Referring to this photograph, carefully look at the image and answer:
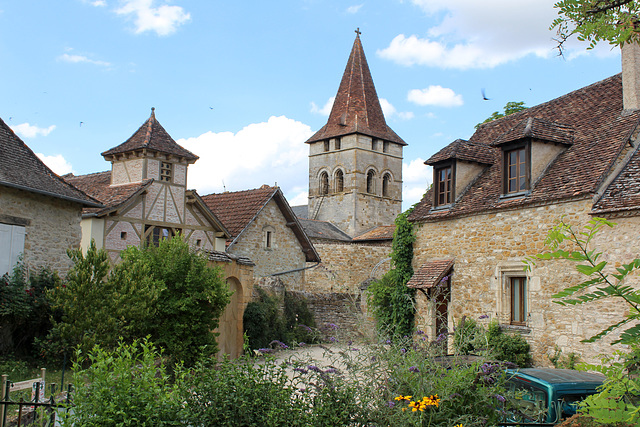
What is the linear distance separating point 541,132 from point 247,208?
1168cm

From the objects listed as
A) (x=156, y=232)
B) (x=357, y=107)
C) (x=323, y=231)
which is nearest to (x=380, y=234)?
(x=323, y=231)

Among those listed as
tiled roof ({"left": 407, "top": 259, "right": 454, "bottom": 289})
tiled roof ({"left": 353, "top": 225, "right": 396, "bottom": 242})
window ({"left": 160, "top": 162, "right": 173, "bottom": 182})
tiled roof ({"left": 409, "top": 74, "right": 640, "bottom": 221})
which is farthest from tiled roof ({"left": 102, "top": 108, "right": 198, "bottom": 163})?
tiled roof ({"left": 353, "top": 225, "right": 396, "bottom": 242})

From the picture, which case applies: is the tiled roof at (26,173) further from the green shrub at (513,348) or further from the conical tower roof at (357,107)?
the conical tower roof at (357,107)

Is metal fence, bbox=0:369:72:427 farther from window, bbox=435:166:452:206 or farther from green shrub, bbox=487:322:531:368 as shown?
window, bbox=435:166:452:206

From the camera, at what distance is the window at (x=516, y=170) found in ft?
43.1

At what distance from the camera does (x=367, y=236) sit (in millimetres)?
39594

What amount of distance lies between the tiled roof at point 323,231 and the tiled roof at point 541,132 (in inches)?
917

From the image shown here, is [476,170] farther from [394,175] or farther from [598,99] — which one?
[394,175]

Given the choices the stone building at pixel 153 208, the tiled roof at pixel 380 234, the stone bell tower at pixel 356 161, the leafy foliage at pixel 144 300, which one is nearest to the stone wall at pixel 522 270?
the leafy foliage at pixel 144 300

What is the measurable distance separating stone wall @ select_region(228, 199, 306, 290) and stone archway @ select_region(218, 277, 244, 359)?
198 inches

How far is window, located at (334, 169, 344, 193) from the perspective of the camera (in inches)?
1816

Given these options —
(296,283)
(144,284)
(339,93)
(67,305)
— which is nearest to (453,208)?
(144,284)

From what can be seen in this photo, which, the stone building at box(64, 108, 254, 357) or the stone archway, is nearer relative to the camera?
the stone archway

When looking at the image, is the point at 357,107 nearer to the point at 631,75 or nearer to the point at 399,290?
the point at 399,290
